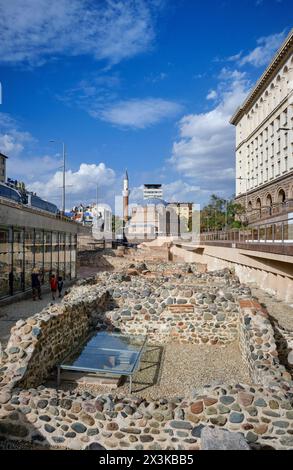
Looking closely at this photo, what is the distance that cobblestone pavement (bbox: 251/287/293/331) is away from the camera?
1363 centimetres

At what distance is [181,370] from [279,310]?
333 inches

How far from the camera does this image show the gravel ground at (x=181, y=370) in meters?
8.12

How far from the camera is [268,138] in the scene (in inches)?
2372

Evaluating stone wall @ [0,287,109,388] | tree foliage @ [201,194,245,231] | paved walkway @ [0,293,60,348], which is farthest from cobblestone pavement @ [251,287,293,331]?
tree foliage @ [201,194,245,231]

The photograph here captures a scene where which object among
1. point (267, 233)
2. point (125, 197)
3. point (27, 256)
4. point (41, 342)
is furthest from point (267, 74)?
point (125, 197)

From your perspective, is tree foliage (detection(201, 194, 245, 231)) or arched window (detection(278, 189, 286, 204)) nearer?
arched window (detection(278, 189, 286, 204))

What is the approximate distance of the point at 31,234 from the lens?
21141 mm

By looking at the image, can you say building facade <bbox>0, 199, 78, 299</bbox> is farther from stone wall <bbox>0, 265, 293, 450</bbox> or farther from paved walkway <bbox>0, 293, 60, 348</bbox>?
stone wall <bbox>0, 265, 293, 450</bbox>

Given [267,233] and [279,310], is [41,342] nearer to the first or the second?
[279,310]

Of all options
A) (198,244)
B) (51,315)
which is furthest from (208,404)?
(198,244)

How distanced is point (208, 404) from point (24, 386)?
3.68 metres

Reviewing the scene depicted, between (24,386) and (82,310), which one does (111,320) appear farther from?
(24,386)

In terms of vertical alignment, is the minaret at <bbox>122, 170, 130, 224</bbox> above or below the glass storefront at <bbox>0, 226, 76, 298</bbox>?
above

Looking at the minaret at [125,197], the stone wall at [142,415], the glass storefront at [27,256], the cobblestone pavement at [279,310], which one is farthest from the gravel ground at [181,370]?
the minaret at [125,197]
